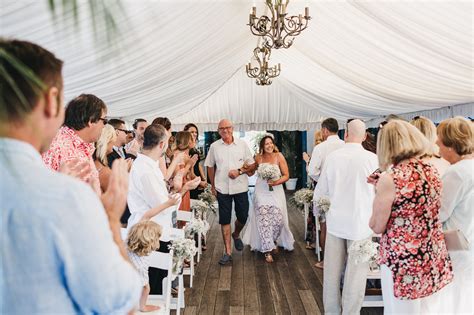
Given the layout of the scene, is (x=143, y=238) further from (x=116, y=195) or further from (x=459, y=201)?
(x=459, y=201)

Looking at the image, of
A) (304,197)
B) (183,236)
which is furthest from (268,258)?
(183,236)

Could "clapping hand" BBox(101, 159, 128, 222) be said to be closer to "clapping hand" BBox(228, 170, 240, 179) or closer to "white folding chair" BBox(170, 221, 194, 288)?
"white folding chair" BBox(170, 221, 194, 288)

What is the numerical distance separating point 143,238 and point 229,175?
3114 mm

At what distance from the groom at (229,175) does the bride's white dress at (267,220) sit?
25cm

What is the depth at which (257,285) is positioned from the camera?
4715 mm

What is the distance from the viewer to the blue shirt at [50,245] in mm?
804

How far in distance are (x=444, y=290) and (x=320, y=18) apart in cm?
290

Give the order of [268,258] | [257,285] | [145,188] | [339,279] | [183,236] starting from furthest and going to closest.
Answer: [268,258] < [257,285] < [339,279] < [183,236] < [145,188]

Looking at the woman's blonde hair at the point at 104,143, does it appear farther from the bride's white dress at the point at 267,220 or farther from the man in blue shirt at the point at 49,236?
the bride's white dress at the point at 267,220

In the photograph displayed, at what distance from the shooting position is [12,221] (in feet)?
2.64

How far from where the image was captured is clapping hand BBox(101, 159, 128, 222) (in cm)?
114

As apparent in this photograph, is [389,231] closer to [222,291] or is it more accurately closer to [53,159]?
[53,159]

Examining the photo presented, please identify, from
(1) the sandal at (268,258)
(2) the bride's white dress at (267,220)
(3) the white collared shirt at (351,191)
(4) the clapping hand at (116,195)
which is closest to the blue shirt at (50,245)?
(4) the clapping hand at (116,195)

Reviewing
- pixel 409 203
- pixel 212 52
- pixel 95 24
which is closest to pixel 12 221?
pixel 95 24
